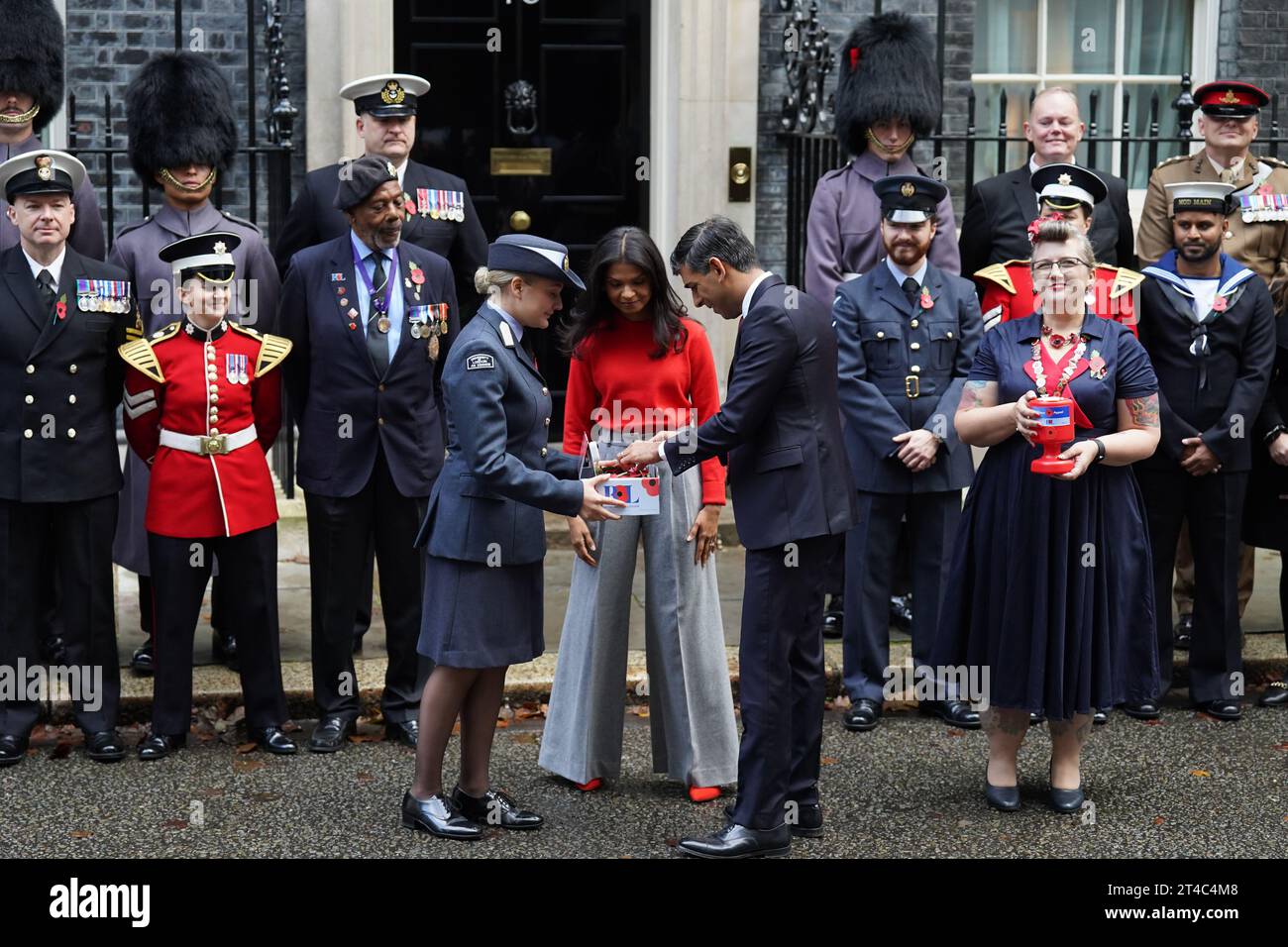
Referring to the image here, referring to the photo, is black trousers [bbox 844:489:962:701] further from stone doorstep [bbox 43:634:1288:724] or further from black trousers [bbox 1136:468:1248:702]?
black trousers [bbox 1136:468:1248:702]

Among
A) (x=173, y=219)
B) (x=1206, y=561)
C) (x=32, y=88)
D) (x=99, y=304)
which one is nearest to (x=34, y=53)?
(x=32, y=88)

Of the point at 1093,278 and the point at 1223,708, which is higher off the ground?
the point at 1093,278

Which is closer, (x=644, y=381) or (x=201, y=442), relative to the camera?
(x=644, y=381)

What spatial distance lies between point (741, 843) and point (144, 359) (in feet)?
8.54

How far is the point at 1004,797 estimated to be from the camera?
620 cm

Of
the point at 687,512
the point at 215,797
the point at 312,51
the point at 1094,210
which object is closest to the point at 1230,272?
the point at 1094,210

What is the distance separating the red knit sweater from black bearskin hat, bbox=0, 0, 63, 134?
114 inches

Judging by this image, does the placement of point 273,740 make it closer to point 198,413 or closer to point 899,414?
point 198,413

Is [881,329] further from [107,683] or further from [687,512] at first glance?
[107,683]

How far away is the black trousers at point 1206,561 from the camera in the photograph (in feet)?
24.2

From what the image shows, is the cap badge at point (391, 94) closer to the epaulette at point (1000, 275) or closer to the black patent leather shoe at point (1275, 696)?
the epaulette at point (1000, 275)

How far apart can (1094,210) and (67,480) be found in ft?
13.2

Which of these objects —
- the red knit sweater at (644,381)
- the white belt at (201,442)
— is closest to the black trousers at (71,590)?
the white belt at (201,442)

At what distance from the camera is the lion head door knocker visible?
10062 mm
